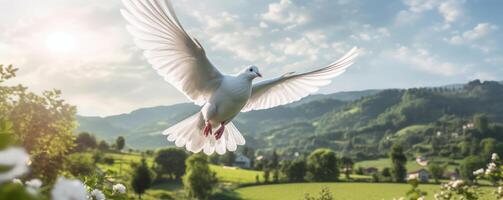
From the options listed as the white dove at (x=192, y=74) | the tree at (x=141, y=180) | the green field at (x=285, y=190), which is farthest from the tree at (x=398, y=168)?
the white dove at (x=192, y=74)

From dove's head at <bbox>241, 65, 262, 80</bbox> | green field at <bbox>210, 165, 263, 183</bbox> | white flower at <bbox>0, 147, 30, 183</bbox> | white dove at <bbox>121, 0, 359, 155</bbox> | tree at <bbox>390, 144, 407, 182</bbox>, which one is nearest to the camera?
white flower at <bbox>0, 147, 30, 183</bbox>

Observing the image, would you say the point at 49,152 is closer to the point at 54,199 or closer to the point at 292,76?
the point at 292,76

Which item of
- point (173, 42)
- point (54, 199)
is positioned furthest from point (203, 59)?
point (54, 199)

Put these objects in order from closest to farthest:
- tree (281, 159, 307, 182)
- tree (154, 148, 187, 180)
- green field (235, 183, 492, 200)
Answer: green field (235, 183, 492, 200) → tree (281, 159, 307, 182) → tree (154, 148, 187, 180)

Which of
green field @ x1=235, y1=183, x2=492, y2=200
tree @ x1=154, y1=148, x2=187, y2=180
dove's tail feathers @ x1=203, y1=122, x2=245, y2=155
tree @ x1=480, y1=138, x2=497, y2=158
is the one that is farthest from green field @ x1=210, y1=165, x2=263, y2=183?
dove's tail feathers @ x1=203, y1=122, x2=245, y2=155

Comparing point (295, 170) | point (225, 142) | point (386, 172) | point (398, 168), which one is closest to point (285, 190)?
point (295, 170)

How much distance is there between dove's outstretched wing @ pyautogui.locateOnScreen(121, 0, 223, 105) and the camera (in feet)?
20.4

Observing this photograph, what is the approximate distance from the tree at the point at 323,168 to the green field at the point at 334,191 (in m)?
9.69

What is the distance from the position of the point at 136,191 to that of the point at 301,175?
108 ft

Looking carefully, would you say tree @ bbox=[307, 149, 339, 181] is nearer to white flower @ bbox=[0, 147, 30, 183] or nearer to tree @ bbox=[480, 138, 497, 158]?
tree @ bbox=[480, 138, 497, 158]

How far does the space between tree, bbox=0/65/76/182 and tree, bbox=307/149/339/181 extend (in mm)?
94906

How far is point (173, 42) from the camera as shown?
23.5ft

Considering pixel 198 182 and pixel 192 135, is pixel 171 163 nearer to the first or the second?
pixel 198 182

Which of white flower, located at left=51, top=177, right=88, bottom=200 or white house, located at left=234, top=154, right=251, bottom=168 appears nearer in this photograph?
white flower, located at left=51, top=177, right=88, bottom=200
